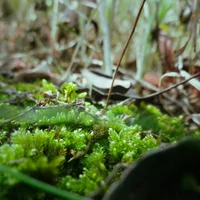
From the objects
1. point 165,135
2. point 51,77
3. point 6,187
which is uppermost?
point 6,187

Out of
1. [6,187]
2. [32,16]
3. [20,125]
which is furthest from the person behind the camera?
[32,16]

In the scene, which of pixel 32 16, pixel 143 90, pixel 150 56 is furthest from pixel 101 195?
pixel 32 16

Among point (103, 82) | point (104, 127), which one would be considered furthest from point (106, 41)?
point (104, 127)

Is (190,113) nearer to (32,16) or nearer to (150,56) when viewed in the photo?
(150,56)

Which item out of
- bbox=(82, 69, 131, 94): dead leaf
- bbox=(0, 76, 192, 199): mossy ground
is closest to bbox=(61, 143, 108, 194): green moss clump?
bbox=(0, 76, 192, 199): mossy ground

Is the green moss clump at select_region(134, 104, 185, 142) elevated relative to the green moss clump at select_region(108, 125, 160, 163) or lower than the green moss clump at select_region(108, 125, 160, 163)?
lower

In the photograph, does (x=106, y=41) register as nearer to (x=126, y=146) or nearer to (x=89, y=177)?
(x=126, y=146)

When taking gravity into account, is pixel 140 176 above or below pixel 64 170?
above

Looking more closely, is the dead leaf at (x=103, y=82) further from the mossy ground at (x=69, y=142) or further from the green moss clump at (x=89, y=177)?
the green moss clump at (x=89, y=177)

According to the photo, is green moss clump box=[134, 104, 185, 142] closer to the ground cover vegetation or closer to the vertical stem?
the ground cover vegetation

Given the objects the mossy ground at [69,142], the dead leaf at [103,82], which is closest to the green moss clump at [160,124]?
the mossy ground at [69,142]
